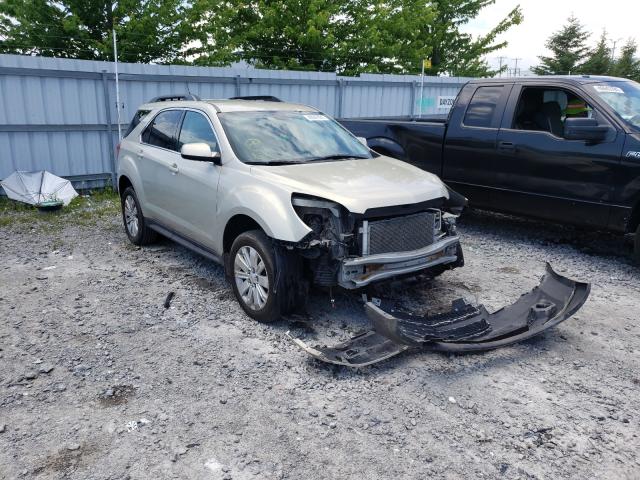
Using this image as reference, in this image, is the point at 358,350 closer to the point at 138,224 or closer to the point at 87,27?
the point at 138,224

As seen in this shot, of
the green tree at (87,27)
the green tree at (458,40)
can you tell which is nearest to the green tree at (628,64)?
the green tree at (458,40)

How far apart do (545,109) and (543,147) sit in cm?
66

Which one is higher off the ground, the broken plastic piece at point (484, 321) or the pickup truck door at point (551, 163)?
the pickup truck door at point (551, 163)

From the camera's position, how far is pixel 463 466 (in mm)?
2965

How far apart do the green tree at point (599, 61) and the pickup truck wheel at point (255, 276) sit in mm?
43361

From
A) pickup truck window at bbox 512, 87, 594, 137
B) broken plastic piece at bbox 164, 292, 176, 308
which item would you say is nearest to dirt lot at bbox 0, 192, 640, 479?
broken plastic piece at bbox 164, 292, 176, 308

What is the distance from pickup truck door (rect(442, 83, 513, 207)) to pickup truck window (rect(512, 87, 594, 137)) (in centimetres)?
24

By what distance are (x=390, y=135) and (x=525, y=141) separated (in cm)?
206

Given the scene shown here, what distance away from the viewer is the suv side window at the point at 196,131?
5.31 meters

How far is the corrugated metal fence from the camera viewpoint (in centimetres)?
931

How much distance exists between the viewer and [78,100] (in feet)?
32.5

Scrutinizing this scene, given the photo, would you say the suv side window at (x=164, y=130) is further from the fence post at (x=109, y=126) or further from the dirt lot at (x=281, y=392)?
the fence post at (x=109, y=126)

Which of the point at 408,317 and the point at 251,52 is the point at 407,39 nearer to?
the point at 251,52

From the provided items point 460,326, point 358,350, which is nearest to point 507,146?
point 460,326
